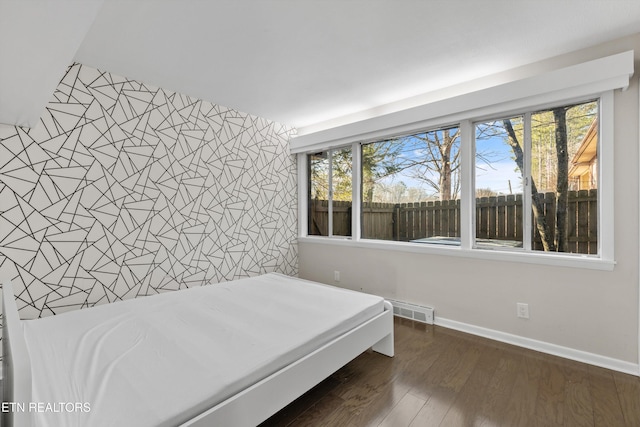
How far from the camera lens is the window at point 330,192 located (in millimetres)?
4047

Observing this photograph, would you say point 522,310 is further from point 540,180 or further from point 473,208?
point 540,180

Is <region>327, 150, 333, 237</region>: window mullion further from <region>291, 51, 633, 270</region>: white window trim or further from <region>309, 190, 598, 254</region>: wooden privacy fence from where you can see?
<region>291, 51, 633, 270</region>: white window trim

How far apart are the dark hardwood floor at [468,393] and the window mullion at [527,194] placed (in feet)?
3.06

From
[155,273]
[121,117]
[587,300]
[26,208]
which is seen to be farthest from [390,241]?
[26,208]

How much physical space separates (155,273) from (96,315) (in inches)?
37.0

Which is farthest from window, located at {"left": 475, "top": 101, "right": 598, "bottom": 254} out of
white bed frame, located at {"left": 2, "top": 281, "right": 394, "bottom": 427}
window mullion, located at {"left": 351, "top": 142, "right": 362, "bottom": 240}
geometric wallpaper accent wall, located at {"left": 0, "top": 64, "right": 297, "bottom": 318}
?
geometric wallpaper accent wall, located at {"left": 0, "top": 64, "right": 297, "bottom": 318}

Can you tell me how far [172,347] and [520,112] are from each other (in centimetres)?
318

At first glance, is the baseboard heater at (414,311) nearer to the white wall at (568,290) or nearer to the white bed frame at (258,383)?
the white wall at (568,290)

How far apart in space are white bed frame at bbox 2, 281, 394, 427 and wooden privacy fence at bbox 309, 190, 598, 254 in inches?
57.0

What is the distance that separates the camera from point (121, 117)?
9.00 ft

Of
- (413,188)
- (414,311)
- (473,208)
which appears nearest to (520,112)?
(473,208)

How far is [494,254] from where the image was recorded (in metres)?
2.68

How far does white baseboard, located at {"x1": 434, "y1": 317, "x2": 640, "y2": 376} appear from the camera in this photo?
84.5 inches

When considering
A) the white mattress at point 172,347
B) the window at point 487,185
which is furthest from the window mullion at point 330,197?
the white mattress at point 172,347
